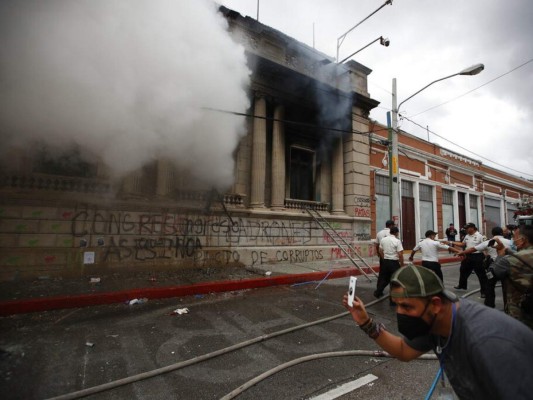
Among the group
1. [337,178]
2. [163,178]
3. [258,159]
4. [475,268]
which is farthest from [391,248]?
[337,178]

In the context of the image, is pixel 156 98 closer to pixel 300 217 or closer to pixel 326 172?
pixel 300 217

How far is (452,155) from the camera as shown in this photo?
17469mm

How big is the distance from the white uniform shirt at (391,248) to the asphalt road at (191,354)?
0.98 m

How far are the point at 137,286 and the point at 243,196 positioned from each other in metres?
4.15

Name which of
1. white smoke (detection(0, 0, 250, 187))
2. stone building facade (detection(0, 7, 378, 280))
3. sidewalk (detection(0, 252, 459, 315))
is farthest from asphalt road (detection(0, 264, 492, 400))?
white smoke (detection(0, 0, 250, 187))

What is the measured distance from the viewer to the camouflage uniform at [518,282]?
2395mm

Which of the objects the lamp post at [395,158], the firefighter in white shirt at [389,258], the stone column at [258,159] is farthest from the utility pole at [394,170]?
the stone column at [258,159]

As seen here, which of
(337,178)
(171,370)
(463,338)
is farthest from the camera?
(337,178)

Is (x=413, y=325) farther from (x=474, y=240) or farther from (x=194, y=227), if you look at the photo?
(x=194, y=227)

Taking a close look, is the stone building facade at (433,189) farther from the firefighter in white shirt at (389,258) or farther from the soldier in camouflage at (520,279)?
the soldier in camouflage at (520,279)

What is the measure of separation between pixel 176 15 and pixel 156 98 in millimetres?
1743

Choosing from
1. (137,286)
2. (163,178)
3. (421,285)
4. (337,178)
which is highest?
(337,178)

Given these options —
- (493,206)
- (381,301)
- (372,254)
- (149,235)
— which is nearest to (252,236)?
(149,235)

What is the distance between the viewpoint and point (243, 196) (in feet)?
28.8
